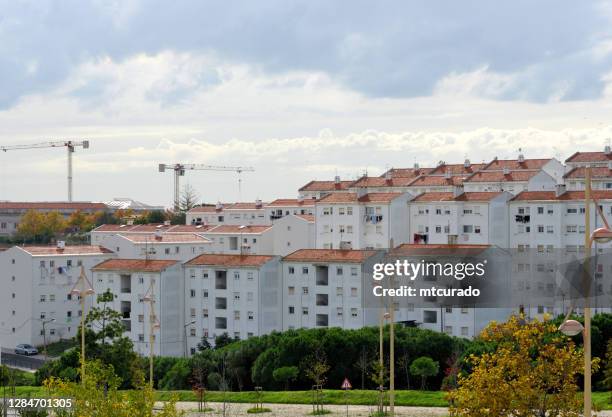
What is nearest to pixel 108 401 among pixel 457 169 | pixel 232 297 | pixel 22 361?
pixel 232 297

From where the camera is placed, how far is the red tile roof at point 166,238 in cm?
8444

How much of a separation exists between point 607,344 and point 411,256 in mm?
18390

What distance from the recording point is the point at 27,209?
158 m

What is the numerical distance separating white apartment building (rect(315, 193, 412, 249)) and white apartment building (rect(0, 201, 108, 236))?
8040 centimetres

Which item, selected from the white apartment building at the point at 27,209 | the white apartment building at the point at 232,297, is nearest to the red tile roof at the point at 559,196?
the white apartment building at the point at 232,297

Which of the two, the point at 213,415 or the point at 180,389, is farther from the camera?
the point at 180,389

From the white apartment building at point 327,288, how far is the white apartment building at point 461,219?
413 inches

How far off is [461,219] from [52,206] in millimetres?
93875

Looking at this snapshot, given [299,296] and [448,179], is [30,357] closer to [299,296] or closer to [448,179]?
[299,296]

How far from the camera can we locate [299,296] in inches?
2717

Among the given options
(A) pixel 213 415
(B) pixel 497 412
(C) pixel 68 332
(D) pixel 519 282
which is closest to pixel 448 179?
(D) pixel 519 282

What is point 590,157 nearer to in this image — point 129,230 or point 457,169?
point 457,169

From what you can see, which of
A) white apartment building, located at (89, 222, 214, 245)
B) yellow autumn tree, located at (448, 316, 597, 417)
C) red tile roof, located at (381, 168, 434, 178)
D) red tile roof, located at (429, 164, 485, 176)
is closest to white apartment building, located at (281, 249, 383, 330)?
white apartment building, located at (89, 222, 214, 245)

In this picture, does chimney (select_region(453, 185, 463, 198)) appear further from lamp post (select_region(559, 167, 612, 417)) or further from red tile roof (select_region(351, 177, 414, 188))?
lamp post (select_region(559, 167, 612, 417))
